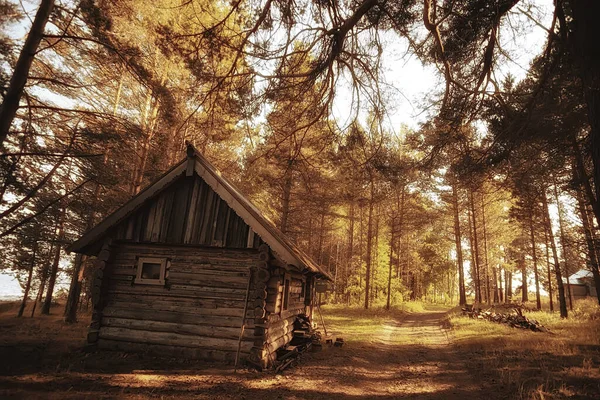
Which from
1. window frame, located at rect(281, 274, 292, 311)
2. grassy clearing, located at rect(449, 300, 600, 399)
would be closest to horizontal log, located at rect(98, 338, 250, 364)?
window frame, located at rect(281, 274, 292, 311)

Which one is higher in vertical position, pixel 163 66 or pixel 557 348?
pixel 163 66

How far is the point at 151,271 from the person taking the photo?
33.0ft

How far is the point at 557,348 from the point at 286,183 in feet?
46.1

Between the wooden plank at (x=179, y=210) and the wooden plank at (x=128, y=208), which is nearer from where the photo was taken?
the wooden plank at (x=128, y=208)

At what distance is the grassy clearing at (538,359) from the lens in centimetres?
662

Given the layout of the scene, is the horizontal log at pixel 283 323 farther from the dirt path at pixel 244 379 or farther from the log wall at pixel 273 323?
the dirt path at pixel 244 379

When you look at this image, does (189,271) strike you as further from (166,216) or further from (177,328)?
(166,216)

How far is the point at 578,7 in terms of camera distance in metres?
4.98

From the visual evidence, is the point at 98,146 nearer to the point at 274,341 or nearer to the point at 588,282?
the point at 274,341

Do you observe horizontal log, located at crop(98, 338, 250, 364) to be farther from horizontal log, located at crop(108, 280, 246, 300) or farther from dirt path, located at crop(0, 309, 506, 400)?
horizontal log, located at crop(108, 280, 246, 300)

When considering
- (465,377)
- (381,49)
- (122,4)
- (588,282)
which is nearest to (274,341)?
(465,377)

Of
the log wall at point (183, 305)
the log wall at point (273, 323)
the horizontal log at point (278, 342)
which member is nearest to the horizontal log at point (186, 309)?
the log wall at point (183, 305)

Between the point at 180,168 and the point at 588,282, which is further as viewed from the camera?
the point at 588,282

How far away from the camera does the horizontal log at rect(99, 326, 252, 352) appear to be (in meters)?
8.92
